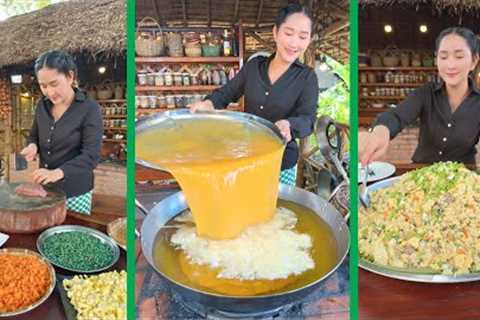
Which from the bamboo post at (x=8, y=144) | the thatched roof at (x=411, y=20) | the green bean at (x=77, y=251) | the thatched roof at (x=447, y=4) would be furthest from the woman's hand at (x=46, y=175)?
the thatched roof at (x=447, y=4)

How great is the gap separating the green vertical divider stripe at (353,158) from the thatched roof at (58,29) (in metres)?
0.95

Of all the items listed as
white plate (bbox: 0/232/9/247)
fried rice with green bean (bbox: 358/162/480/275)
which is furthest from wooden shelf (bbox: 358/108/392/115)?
white plate (bbox: 0/232/9/247)

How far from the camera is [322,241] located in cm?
177

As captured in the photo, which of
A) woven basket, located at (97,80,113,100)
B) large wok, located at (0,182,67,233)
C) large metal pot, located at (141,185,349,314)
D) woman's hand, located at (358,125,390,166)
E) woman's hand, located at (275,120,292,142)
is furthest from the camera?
large wok, located at (0,182,67,233)

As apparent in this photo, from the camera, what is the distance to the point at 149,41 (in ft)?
5.97

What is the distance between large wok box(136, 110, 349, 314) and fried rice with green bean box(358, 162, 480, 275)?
179 mm

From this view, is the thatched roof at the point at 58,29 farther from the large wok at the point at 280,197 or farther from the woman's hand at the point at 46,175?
the large wok at the point at 280,197

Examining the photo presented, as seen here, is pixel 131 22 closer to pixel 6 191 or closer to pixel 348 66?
pixel 348 66

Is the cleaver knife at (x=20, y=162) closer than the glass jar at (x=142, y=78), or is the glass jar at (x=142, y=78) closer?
the glass jar at (x=142, y=78)

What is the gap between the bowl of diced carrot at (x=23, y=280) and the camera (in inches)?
76.3

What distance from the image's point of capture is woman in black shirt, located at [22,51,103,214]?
2.12 metres

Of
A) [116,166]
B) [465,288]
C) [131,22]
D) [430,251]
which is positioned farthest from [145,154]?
[465,288]

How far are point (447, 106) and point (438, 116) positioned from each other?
0.05m

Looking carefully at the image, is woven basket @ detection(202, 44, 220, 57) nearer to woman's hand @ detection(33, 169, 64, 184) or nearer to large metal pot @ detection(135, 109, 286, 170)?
large metal pot @ detection(135, 109, 286, 170)
